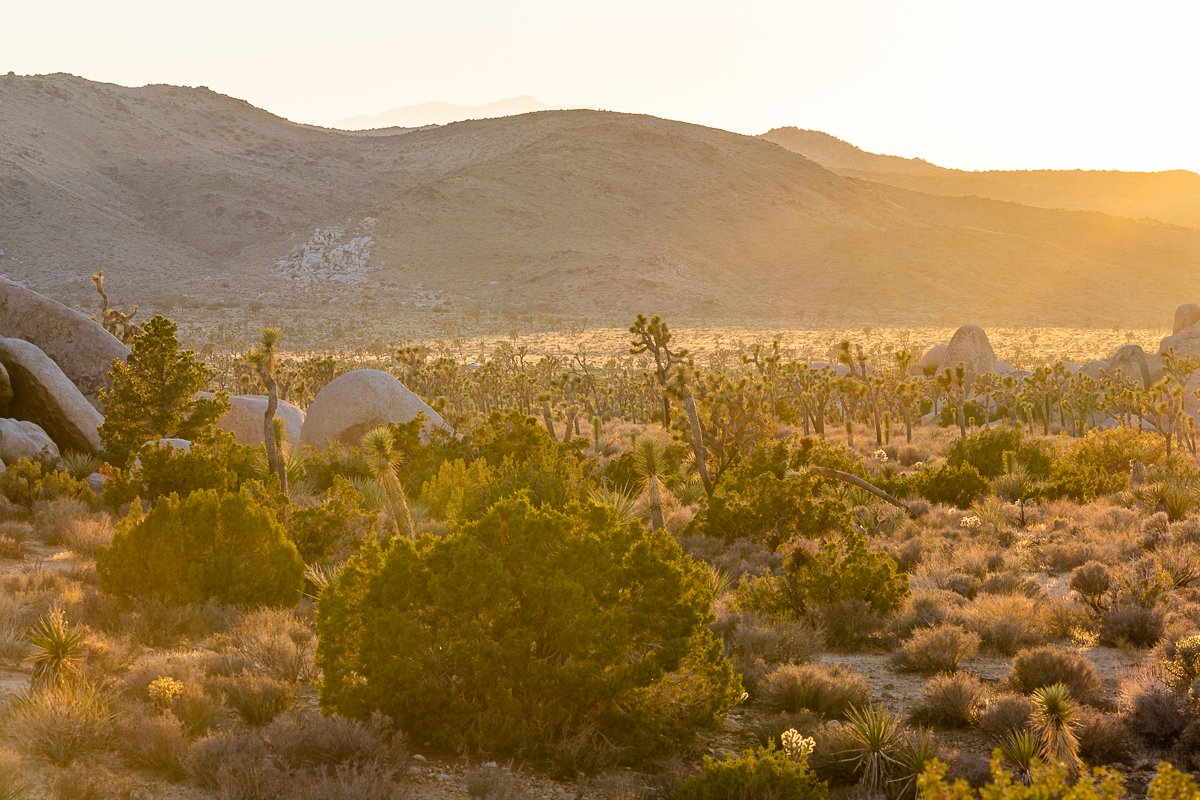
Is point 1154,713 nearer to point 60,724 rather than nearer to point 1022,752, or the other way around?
point 1022,752

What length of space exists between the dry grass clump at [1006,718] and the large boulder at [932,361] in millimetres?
59117

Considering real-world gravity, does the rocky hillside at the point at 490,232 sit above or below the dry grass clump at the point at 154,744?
above

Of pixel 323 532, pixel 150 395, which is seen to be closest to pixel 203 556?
pixel 323 532

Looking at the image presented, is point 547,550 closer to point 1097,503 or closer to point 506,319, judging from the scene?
point 1097,503

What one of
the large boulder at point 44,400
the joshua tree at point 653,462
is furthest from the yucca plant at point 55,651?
the large boulder at point 44,400

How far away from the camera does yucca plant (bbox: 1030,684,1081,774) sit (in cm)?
938

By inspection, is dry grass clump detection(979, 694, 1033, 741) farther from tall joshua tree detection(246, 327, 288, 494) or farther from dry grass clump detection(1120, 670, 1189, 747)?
tall joshua tree detection(246, 327, 288, 494)

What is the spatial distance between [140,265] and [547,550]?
4432 inches

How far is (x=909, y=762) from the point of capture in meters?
9.26

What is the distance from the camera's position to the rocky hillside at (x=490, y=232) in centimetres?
11119

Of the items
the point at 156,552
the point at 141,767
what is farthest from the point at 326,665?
the point at 156,552

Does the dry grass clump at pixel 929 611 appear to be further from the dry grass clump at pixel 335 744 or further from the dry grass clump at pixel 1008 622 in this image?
the dry grass clump at pixel 335 744

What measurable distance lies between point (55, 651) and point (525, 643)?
471 centimetres

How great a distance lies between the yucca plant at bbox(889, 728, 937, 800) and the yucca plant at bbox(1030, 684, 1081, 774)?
3.28 ft
